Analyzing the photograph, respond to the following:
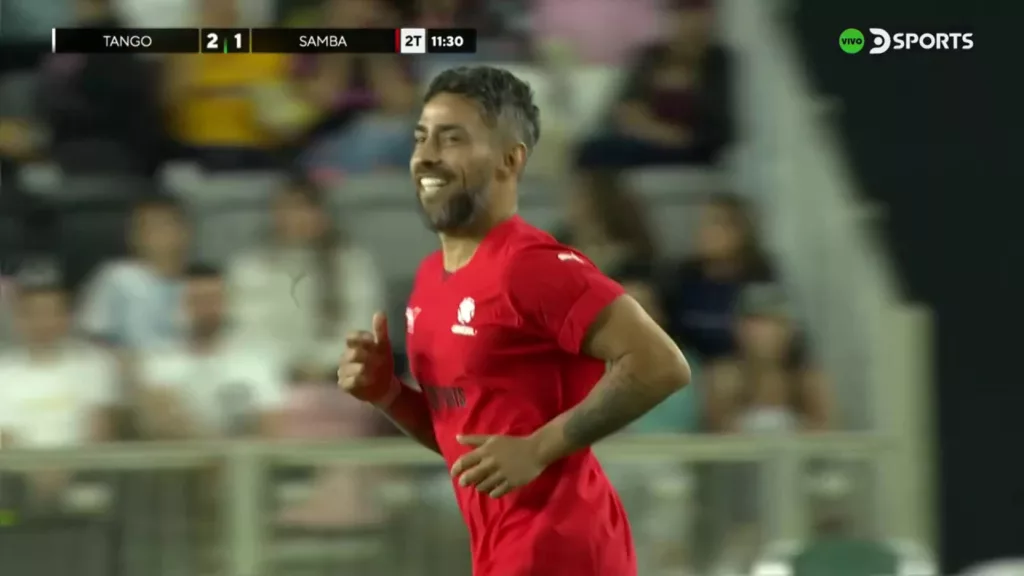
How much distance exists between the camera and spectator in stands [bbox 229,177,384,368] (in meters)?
4.30

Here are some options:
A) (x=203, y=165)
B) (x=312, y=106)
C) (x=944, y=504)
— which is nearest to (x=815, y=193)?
(x=944, y=504)

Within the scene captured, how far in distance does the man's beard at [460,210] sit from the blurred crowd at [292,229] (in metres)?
1.72

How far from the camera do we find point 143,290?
4312 mm

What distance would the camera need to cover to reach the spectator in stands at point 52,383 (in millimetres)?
4141

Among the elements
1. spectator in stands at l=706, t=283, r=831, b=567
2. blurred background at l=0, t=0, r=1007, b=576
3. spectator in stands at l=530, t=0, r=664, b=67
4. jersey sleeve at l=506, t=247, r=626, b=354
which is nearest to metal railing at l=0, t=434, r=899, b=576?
blurred background at l=0, t=0, r=1007, b=576

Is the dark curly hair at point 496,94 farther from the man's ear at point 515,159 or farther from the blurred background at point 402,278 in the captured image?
the blurred background at point 402,278

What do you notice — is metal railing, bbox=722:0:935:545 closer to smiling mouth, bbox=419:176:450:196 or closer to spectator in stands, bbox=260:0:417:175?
spectator in stands, bbox=260:0:417:175

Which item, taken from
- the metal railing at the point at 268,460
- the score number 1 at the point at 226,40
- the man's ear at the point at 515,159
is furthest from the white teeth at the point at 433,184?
the score number 1 at the point at 226,40

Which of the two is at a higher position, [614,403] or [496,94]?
[496,94]

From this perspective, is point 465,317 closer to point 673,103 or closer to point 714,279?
point 714,279

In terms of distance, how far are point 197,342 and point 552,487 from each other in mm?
2187

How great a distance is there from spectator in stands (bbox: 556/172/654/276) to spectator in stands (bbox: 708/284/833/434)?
329mm

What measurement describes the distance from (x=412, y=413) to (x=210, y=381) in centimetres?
179

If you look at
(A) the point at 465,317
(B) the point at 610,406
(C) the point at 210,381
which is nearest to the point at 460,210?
(A) the point at 465,317
